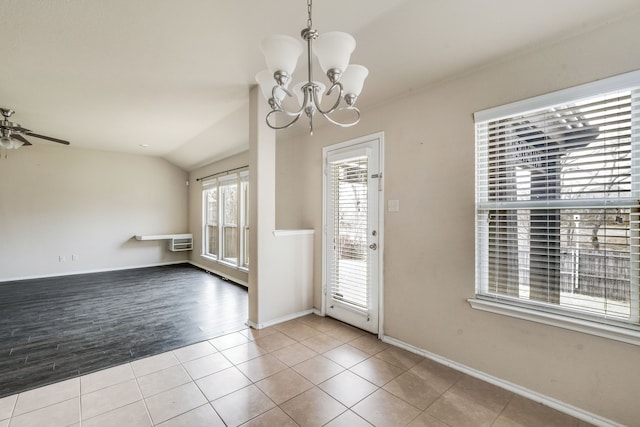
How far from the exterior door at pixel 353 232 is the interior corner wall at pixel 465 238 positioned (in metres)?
0.15

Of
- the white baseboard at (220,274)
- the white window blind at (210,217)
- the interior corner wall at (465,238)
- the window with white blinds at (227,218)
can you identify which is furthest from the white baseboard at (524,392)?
the white window blind at (210,217)

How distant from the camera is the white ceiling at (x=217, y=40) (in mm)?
1830

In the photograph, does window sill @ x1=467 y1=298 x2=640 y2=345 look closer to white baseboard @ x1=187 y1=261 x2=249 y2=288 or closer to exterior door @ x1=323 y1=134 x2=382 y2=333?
exterior door @ x1=323 y1=134 x2=382 y2=333

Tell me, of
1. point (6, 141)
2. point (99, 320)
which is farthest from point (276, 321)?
point (6, 141)

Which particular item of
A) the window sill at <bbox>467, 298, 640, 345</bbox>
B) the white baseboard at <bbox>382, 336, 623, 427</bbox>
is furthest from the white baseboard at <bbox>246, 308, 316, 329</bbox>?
the window sill at <bbox>467, 298, 640, 345</bbox>

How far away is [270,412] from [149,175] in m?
6.53

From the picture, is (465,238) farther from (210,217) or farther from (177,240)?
(177,240)

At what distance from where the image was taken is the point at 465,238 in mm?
2314

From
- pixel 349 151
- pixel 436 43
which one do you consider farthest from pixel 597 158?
pixel 349 151

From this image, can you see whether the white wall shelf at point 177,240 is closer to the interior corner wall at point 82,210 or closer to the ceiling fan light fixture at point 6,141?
the interior corner wall at point 82,210

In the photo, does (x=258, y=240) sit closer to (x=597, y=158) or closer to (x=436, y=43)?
(x=436, y=43)

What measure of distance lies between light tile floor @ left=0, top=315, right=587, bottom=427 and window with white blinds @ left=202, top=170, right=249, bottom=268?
288 centimetres

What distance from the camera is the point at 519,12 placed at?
174 cm

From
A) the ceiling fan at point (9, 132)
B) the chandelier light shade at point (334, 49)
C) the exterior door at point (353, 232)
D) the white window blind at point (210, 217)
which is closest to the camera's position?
the chandelier light shade at point (334, 49)
